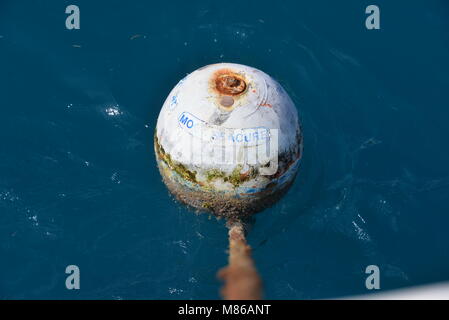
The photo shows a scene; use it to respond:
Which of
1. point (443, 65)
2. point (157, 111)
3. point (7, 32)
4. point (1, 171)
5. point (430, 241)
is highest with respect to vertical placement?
point (7, 32)

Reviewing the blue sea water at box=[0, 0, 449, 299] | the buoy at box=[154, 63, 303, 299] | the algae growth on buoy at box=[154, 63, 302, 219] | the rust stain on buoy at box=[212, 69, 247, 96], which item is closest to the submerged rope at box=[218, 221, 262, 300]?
the buoy at box=[154, 63, 303, 299]

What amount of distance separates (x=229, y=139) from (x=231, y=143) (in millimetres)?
54

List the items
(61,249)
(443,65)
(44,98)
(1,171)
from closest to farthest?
(61,249), (1,171), (44,98), (443,65)

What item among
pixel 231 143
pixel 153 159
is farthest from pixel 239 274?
pixel 153 159

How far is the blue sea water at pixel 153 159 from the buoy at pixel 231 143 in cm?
99

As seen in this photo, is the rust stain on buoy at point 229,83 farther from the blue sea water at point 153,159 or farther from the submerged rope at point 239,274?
the blue sea water at point 153,159

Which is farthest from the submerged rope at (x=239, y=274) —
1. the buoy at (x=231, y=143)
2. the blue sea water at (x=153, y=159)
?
the blue sea water at (x=153, y=159)

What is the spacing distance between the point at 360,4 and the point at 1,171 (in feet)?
22.6

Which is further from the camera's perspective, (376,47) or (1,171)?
(376,47)

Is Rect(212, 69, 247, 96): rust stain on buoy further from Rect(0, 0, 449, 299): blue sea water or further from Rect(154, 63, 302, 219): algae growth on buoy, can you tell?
Rect(0, 0, 449, 299): blue sea water

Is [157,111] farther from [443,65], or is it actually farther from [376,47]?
[443,65]

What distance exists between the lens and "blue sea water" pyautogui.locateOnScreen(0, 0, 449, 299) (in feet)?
29.7

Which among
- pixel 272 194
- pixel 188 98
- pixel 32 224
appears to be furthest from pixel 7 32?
pixel 272 194

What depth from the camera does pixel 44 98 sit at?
1046 cm
